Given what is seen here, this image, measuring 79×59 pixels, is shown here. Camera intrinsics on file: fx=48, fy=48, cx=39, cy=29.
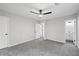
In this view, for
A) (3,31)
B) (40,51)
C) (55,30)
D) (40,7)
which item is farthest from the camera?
(55,30)

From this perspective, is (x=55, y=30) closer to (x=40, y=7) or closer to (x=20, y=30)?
(x=40, y=7)

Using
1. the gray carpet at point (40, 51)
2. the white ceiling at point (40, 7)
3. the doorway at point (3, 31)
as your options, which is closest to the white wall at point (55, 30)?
the gray carpet at point (40, 51)

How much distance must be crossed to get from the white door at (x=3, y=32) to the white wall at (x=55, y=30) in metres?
4.26

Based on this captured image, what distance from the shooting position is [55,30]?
17.2 ft

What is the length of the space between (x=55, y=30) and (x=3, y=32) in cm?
460

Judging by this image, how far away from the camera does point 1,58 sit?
0.54 metres

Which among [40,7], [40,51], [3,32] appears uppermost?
[40,7]

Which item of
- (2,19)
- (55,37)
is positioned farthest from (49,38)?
(2,19)

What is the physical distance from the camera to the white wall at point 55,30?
463cm

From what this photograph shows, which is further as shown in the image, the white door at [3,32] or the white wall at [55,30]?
the white wall at [55,30]

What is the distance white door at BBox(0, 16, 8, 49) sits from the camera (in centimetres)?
313

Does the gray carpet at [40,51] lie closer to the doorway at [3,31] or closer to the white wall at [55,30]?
the doorway at [3,31]

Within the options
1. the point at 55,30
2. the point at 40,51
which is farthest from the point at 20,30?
the point at 55,30

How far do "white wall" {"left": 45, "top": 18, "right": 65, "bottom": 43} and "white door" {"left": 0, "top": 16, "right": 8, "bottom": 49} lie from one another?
4.26 m
